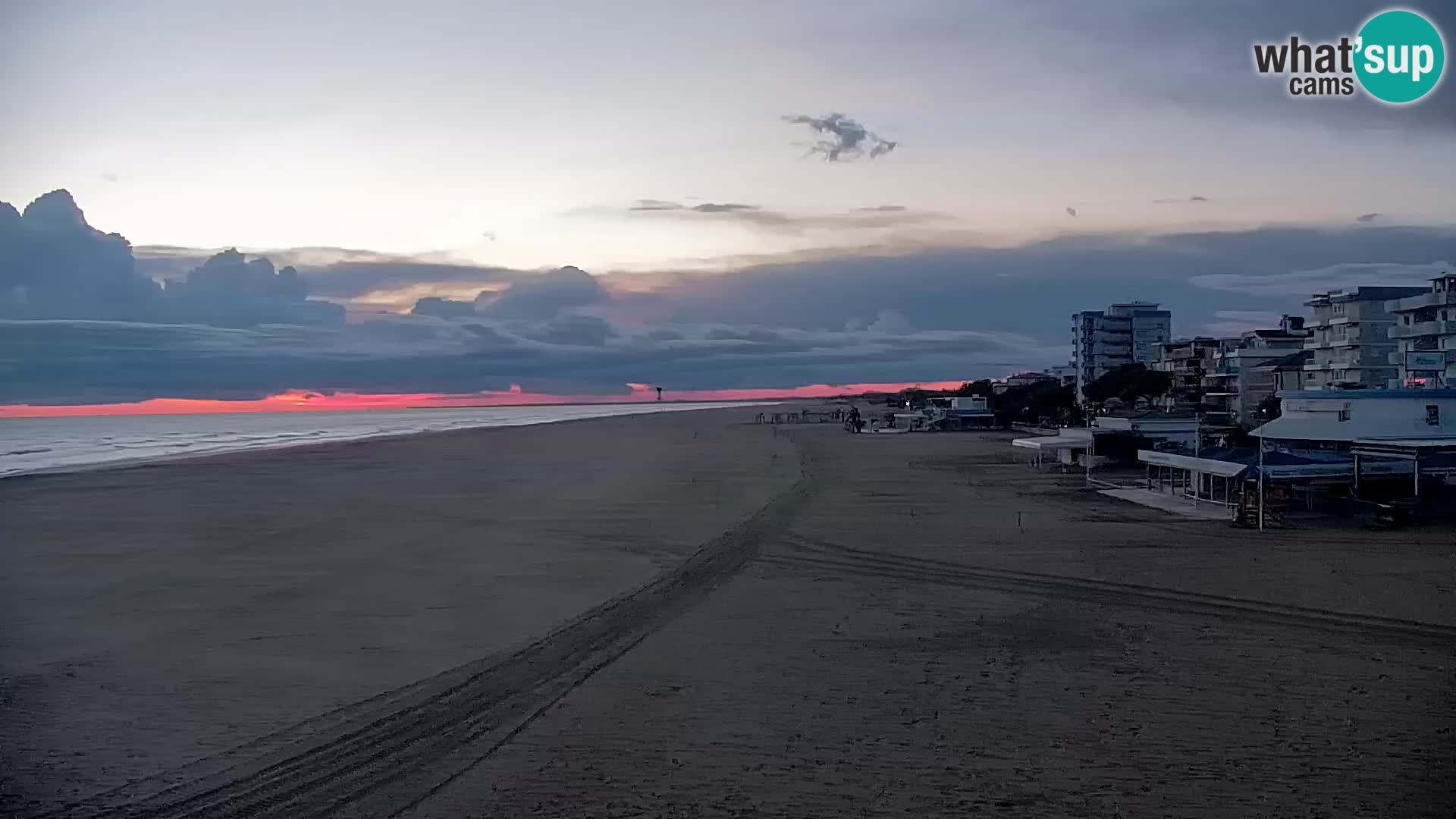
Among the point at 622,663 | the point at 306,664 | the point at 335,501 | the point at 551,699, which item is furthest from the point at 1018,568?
the point at 335,501

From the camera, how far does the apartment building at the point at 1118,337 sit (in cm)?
10788

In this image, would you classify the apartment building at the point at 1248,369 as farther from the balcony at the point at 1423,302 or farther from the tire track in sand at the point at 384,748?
the tire track in sand at the point at 384,748

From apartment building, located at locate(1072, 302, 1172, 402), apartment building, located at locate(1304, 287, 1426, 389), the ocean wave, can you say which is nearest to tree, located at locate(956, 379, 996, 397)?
apartment building, located at locate(1072, 302, 1172, 402)

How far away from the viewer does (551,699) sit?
930 cm

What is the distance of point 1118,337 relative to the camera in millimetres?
108375

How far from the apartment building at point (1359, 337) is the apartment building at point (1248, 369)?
313 inches

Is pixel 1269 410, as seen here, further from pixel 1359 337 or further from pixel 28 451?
pixel 28 451

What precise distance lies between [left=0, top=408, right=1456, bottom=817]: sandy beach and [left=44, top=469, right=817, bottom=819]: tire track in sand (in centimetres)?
4

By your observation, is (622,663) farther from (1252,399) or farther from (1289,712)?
(1252,399)

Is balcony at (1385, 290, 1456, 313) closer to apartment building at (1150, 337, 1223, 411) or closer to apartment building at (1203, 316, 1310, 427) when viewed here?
apartment building at (1203, 316, 1310, 427)

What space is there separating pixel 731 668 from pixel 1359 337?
195 feet

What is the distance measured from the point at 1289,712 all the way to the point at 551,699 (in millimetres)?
5889

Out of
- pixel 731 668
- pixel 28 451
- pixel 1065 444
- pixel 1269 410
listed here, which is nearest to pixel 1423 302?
pixel 1269 410

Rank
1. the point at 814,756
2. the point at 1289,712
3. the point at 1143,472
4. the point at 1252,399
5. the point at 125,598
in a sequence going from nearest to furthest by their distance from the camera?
1. the point at 814,756
2. the point at 1289,712
3. the point at 125,598
4. the point at 1143,472
5. the point at 1252,399
